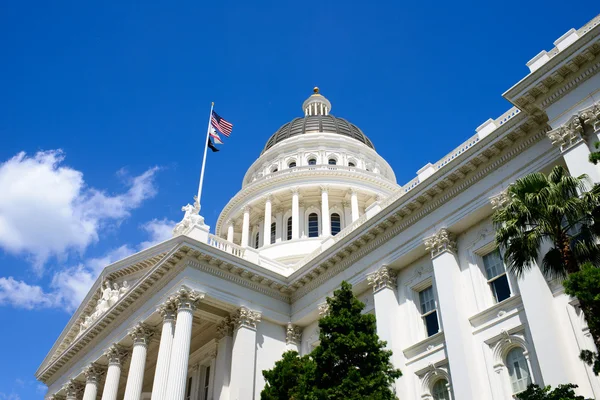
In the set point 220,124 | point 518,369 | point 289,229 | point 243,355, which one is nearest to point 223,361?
point 243,355

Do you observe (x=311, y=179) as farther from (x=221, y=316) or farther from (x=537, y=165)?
(x=537, y=165)

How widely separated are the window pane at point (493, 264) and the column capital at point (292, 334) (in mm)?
10926

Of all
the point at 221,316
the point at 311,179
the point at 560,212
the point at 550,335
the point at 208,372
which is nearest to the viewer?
the point at 560,212

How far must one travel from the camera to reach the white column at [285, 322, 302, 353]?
94.5 feet

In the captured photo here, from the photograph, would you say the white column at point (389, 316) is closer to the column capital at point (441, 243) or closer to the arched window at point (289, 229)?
the column capital at point (441, 243)

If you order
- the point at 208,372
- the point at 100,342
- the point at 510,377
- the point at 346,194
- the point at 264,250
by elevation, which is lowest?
the point at 510,377

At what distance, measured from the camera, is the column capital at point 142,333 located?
28.5 m

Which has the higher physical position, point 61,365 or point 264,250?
point 264,250

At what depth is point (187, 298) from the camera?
1023 inches

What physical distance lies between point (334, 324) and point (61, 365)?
82.5 ft

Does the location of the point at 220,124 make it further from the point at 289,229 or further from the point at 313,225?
the point at 313,225

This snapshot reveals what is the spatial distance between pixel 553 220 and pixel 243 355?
16775 mm

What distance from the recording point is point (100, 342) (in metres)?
32.6

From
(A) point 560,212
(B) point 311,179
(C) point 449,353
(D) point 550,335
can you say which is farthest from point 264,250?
(A) point 560,212
